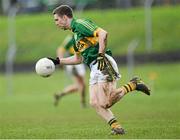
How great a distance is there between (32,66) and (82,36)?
26.6 m

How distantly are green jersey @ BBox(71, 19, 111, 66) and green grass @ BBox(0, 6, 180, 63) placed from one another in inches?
989

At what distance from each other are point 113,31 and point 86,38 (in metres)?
29.0

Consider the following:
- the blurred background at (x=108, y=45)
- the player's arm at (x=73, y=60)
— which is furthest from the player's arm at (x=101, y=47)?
the blurred background at (x=108, y=45)

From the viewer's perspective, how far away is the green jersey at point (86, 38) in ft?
46.2

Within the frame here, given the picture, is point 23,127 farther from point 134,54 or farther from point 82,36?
point 134,54

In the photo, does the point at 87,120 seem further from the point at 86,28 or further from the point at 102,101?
the point at 86,28

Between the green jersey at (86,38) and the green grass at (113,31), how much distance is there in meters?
25.1

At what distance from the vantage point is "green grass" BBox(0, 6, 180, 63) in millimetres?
41281

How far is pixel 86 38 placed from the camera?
1423 cm

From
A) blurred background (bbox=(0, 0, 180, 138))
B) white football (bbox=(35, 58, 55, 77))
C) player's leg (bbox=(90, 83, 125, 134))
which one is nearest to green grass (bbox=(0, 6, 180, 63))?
blurred background (bbox=(0, 0, 180, 138))

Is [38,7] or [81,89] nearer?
[81,89]

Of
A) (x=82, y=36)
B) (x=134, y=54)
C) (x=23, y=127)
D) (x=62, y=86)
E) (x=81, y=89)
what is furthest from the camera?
(x=134, y=54)

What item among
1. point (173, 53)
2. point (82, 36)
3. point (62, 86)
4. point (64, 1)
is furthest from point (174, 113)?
point (64, 1)

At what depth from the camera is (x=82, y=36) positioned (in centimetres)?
1420
